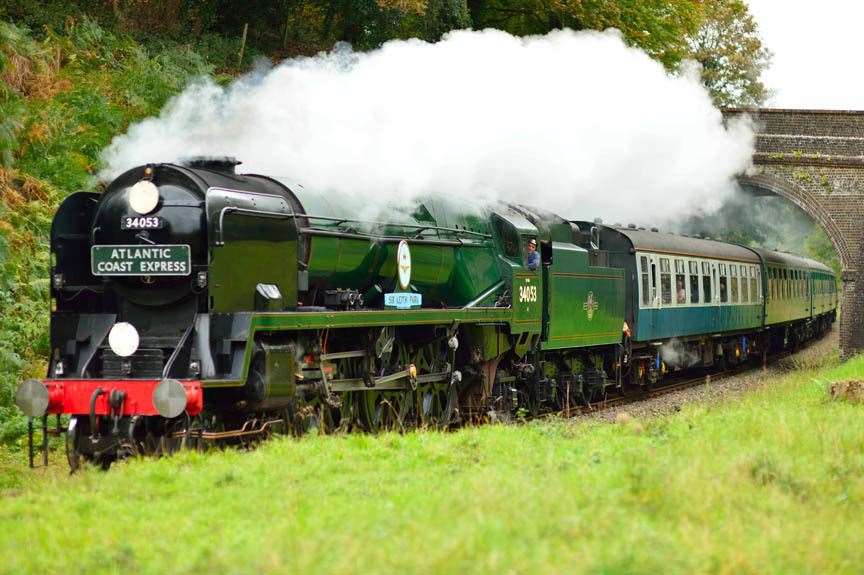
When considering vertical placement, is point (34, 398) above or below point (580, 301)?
below

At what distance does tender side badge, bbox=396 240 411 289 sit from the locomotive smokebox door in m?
2.05

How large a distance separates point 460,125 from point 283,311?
5.73 meters

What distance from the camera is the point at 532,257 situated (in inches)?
626

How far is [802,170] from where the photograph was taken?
32875 millimetres

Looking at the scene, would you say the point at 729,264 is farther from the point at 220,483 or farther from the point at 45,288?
the point at 220,483

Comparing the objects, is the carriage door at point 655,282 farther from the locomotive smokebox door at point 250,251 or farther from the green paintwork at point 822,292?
the green paintwork at point 822,292

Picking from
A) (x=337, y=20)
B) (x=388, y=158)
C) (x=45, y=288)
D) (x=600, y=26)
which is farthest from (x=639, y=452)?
(x=600, y=26)

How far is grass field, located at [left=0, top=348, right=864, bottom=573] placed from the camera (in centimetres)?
586

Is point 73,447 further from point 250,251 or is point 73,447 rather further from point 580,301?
point 580,301

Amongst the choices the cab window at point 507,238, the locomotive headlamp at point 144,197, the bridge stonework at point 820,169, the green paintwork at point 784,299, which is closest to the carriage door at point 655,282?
the cab window at point 507,238

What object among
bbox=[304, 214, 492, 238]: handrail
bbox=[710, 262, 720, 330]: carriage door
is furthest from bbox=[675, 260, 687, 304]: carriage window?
bbox=[304, 214, 492, 238]: handrail

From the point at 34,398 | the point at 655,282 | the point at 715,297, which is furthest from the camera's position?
the point at 715,297

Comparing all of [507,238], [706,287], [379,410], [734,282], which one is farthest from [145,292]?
[734,282]

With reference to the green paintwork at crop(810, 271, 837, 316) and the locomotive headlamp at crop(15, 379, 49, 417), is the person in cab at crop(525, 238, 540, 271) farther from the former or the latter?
the green paintwork at crop(810, 271, 837, 316)
